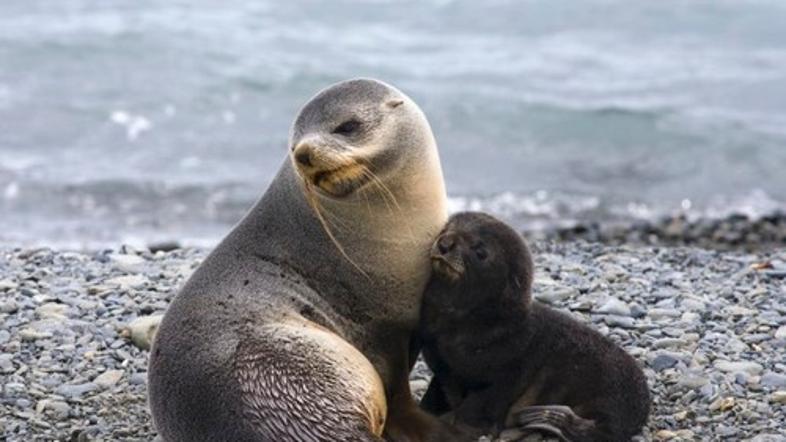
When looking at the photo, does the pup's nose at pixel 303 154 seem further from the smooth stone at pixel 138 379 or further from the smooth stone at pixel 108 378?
the smooth stone at pixel 108 378

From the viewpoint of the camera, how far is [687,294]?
313 inches

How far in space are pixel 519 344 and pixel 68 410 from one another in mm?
2075

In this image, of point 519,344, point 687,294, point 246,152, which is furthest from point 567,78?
point 519,344

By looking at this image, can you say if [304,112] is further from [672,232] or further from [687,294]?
[672,232]

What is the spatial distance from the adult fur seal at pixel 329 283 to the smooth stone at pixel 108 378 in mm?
1174

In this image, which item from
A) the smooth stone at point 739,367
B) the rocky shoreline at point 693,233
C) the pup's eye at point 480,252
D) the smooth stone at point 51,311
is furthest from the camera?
the rocky shoreline at point 693,233

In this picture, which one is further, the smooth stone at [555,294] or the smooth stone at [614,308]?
the smooth stone at [555,294]

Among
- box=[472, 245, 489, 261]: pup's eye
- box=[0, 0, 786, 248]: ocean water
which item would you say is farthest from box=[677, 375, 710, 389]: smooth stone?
box=[0, 0, 786, 248]: ocean water

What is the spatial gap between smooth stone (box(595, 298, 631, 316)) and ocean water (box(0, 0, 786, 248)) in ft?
20.4

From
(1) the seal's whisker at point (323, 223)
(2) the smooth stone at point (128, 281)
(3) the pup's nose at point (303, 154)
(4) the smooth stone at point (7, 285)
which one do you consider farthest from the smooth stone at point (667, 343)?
(4) the smooth stone at point (7, 285)

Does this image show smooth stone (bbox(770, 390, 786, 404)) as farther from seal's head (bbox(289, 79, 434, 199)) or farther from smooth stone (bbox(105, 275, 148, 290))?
smooth stone (bbox(105, 275, 148, 290))

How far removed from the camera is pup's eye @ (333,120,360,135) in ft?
19.1

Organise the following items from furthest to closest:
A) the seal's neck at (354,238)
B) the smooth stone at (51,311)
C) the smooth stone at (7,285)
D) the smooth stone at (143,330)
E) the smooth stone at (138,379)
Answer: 1. the smooth stone at (7,285)
2. the smooth stone at (51,311)
3. the smooth stone at (143,330)
4. the smooth stone at (138,379)
5. the seal's neck at (354,238)

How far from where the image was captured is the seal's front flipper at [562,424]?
5781 millimetres
